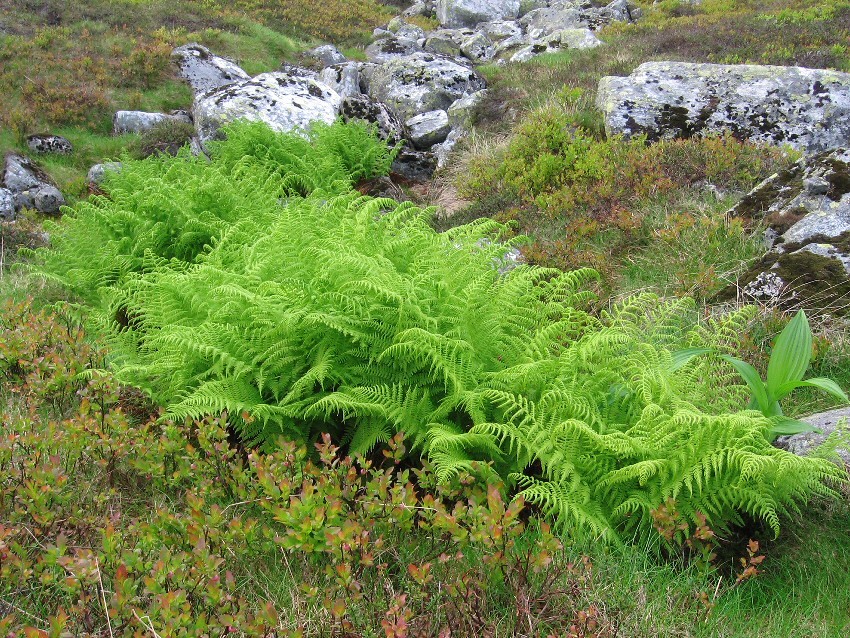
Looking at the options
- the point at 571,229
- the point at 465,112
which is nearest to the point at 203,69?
the point at 465,112

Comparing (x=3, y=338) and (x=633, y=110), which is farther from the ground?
(x=633, y=110)

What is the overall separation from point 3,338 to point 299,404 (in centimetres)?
240

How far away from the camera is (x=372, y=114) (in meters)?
11.3

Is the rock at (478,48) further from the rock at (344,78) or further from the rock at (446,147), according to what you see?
the rock at (446,147)

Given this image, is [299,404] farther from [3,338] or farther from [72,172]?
[72,172]

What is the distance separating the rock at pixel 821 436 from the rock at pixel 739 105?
5136mm

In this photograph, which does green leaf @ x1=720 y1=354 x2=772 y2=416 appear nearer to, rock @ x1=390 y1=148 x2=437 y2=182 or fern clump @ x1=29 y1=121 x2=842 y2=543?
fern clump @ x1=29 y1=121 x2=842 y2=543

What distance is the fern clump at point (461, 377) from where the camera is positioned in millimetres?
3049

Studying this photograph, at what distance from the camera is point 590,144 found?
7.86 meters

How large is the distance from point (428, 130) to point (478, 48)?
33.7ft

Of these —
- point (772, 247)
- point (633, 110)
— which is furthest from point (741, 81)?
point (772, 247)

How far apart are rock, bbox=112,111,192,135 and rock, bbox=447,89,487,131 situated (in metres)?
4.81

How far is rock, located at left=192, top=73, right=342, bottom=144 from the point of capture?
34.6 ft

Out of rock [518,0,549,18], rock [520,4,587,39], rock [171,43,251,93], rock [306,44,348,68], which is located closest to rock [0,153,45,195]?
rock [171,43,251,93]
